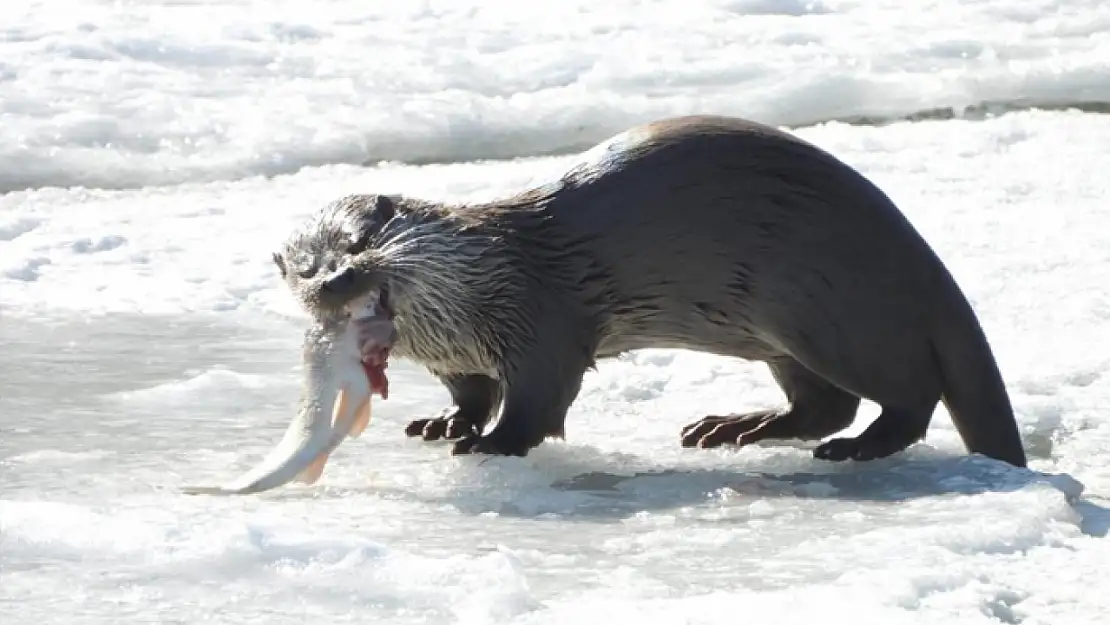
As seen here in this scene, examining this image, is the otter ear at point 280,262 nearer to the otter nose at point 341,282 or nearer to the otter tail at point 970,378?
the otter nose at point 341,282

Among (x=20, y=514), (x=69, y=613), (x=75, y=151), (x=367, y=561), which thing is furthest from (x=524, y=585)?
(x=75, y=151)

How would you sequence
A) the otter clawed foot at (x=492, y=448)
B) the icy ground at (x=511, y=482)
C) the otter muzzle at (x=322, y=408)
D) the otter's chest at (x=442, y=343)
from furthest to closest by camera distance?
1. the otter's chest at (x=442, y=343)
2. the otter clawed foot at (x=492, y=448)
3. the otter muzzle at (x=322, y=408)
4. the icy ground at (x=511, y=482)

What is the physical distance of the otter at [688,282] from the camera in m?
3.19

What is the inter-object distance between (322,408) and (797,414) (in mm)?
969

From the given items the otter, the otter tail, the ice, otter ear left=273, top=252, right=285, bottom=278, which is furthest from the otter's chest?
the ice

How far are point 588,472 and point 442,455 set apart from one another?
0.87ft

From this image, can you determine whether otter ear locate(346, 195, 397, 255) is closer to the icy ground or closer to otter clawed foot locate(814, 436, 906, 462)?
the icy ground

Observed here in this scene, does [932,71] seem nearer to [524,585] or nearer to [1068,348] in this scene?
[1068,348]

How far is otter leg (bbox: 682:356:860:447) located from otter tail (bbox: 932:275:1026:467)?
0.80 feet

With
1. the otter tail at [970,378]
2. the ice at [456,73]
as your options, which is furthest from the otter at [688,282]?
the ice at [456,73]

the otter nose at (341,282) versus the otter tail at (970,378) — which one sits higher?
the otter nose at (341,282)

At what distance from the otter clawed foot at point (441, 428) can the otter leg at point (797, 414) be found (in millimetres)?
403

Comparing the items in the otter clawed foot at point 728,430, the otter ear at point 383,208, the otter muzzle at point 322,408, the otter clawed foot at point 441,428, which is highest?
the otter ear at point 383,208

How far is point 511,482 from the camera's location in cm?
298
